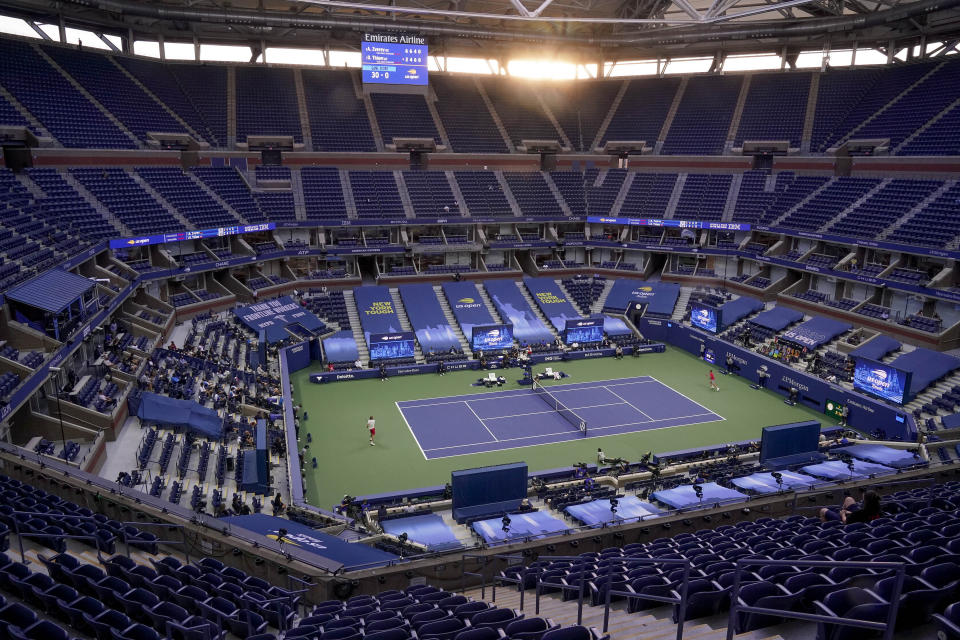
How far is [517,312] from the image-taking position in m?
44.4

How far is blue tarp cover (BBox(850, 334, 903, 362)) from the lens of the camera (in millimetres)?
33594

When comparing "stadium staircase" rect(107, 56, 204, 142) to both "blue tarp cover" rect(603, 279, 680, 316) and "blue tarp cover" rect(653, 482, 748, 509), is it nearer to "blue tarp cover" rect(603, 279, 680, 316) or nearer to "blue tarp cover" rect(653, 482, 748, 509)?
"blue tarp cover" rect(603, 279, 680, 316)

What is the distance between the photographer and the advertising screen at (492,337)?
39.8m

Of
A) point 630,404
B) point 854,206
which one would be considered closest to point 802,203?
point 854,206

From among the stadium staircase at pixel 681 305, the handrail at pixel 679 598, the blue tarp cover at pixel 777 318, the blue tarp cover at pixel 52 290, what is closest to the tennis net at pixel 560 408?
the stadium staircase at pixel 681 305

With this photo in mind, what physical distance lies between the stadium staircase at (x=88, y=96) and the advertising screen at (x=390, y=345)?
21374 millimetres

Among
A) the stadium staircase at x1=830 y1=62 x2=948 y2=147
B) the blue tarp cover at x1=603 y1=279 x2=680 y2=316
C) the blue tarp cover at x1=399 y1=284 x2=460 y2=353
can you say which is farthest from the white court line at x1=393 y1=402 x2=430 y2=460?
the stadium staircase at x1=830 y1=62 x2=948 y2=147

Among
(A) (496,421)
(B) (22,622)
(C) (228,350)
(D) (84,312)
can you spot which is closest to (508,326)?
(A) (496,421)

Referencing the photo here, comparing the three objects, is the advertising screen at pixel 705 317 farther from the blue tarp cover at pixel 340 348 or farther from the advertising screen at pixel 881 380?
the blue tarp cover at pixel 340 348

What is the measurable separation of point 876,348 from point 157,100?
49321mm

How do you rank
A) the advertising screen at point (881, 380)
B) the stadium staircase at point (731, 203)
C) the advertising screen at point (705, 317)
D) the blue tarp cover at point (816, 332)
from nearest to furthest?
the advertising screen at point (881, 380) → the blue tarp cover at point (816, 332) → the advertising screen at point (705, 317) → the stadium staircase at point (731, 203)

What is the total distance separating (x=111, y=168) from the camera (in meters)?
40.9

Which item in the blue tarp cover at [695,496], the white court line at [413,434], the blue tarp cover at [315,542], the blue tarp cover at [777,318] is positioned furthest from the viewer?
the blue tarp cover at [777,318]

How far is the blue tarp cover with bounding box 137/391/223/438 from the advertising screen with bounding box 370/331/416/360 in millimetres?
13917
